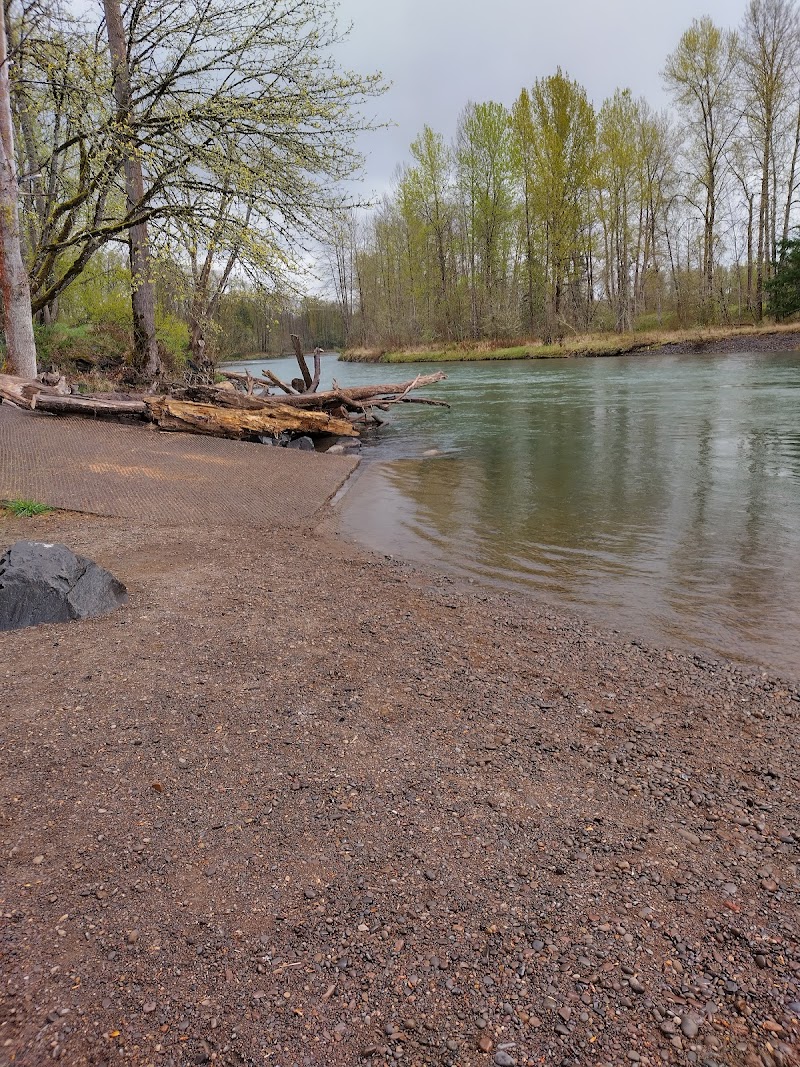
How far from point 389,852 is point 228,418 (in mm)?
9178

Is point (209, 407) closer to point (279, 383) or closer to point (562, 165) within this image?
point (279, 383)

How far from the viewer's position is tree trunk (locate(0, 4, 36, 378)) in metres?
8.58

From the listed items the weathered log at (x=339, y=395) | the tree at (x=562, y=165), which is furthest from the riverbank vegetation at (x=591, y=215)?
the weathered log at (x=339, y=395)

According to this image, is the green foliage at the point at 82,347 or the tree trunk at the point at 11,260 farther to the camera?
the green foliage at the point at 82,347

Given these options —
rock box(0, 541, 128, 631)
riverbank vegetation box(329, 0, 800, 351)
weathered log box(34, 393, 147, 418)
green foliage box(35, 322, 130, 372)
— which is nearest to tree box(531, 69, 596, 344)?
riverbank vegetation box(329, 0, 800, 351)

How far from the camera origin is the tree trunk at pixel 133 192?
10578 millimetres

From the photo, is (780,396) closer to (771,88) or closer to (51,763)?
(51,763)

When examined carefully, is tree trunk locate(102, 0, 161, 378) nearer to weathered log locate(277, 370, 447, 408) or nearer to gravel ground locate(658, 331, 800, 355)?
weathered log locate(277, 370, 447, 408)

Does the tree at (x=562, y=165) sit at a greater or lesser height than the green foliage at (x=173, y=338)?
greater

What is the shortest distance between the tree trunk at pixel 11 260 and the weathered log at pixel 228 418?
2.03 metres

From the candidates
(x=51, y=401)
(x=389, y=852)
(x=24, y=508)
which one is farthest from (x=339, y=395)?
(x=389, y=852)

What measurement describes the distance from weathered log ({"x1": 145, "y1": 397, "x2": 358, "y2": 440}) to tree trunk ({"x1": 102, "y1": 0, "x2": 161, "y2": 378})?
2.09 m

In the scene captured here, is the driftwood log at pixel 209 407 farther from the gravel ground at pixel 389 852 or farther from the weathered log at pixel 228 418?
the gravel ground at pixel 389 852

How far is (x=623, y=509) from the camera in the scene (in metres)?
A: 7.29
